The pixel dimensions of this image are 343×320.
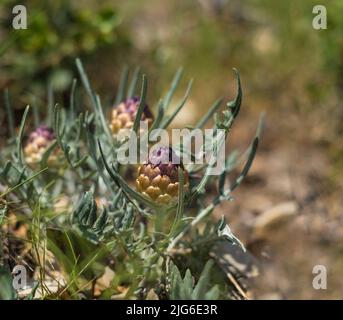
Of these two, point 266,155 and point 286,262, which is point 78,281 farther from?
point 266,155

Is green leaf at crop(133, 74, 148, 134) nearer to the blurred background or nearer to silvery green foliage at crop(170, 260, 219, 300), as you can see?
silvery green foliage at crop(170, 260, 219, 300)

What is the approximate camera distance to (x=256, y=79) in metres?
3.00

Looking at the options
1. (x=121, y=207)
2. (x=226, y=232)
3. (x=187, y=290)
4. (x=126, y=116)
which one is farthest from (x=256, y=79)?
(x=187, y=290)

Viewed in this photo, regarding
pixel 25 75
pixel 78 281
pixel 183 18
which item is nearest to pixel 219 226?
pixel 78 281

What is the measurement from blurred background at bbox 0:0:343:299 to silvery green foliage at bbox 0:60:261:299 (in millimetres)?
368

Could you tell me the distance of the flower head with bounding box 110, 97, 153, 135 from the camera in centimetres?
182

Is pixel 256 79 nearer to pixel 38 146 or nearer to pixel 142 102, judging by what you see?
pixel 38 146

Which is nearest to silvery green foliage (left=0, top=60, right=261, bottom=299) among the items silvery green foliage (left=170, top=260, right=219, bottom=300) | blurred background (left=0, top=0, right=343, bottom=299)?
silvery green foliage (left=170, top=260, right=219, bottom=300)

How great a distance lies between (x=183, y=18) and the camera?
3340 mm

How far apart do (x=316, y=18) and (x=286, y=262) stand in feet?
3.62

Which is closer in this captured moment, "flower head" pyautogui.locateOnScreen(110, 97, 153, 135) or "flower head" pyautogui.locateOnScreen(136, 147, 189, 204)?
"flower head" pyautogui.locateOnScreen(136, 147, 189, 204)

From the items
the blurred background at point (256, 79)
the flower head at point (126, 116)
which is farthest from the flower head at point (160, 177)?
the blurred background at point (256, 79)

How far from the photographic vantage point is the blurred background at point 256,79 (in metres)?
2.36

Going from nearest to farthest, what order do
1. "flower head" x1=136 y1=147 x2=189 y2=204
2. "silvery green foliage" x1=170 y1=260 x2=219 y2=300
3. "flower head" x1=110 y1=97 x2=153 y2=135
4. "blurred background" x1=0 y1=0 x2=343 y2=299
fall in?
"silvery green foliage" x1=170 y1=260 x2=219 y2=300, "flower head" x1=136 y1=147 x2=189 y2=204, "flower head" x1=110 y1=97 x2=153 y2=135, "blurred background" x1=0 y1=0 x2=343 y2=299
